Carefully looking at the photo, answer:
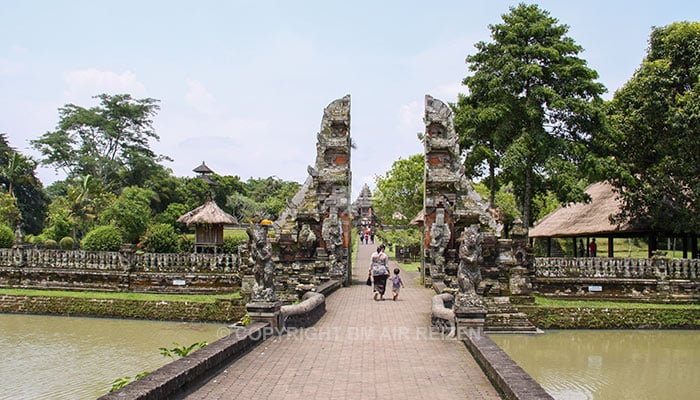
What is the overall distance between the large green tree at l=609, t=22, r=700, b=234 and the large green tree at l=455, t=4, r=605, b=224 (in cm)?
→ 116

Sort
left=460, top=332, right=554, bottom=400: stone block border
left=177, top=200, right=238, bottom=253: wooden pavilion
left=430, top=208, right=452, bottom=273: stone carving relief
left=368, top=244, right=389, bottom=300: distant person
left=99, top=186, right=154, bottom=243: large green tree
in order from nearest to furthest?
left=460, top=332, right=554, bottom=400: stone block border → left=368, top=244, right=389, bottom=300: distant person → left=430, top=208, right=452, bottom=273: stone carving relief → left=177, top=200, right=238, bottom=253: wooden pavilion → left=99, top=186, right=154, bottom=243: large green tree

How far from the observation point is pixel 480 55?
22.3 metres

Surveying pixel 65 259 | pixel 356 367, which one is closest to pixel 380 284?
pixel 356 367

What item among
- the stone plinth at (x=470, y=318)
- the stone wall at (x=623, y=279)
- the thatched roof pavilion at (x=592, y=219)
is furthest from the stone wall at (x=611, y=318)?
the stone plinth at (x=470, y=318)

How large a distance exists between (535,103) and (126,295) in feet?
49.5

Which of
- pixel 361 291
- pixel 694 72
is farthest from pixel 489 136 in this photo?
pixel 361 291

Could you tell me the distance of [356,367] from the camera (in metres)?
7.65

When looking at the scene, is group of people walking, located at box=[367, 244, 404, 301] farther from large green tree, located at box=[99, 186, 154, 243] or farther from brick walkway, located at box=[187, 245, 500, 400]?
large green tree, located at box=[99, 186, 154, 243]

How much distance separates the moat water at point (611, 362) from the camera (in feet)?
31.4

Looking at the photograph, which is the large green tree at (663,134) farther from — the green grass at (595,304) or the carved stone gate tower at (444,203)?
the carved stone gate tower at (444,203)

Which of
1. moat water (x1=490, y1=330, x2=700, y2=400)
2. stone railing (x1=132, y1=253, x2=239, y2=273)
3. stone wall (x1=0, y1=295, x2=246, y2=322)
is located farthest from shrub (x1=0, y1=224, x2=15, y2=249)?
moat water (x1=490, y1=330, x2=700, y2=400)

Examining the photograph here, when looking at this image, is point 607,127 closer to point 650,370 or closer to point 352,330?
point 650,370

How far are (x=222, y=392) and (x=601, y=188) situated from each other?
21552 millimetres

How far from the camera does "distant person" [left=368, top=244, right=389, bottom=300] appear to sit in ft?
46.0
